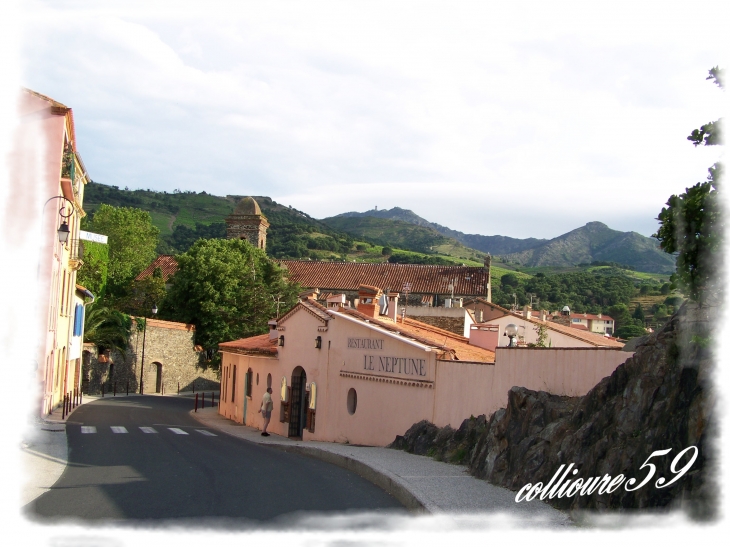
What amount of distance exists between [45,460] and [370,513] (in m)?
7.81

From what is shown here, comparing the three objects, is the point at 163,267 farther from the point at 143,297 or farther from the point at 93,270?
the point at 93,270

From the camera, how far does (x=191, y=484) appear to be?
476 inches

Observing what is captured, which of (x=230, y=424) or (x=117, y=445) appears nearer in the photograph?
(x=117, y=445)

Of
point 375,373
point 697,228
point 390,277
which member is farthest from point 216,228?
point 697,228

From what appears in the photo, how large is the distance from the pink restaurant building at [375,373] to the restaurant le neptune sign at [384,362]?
0.03m

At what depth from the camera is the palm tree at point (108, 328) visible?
4275 centimetres

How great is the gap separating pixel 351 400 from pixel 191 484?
31.7 feet

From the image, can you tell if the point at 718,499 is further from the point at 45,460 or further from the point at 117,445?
the point at 117,445

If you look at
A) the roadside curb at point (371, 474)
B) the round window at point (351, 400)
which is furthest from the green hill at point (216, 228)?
the roadside curb at point (371, 474)

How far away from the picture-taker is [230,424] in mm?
30875

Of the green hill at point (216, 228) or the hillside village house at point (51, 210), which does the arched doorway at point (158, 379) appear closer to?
the hillside village house at point (51, 210)

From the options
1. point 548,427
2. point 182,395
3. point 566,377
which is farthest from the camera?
point 182,395

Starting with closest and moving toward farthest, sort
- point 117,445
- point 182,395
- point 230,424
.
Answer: point 117,445
point 230,424
point 182,395

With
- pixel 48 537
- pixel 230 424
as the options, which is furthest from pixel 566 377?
pixel 230 424
